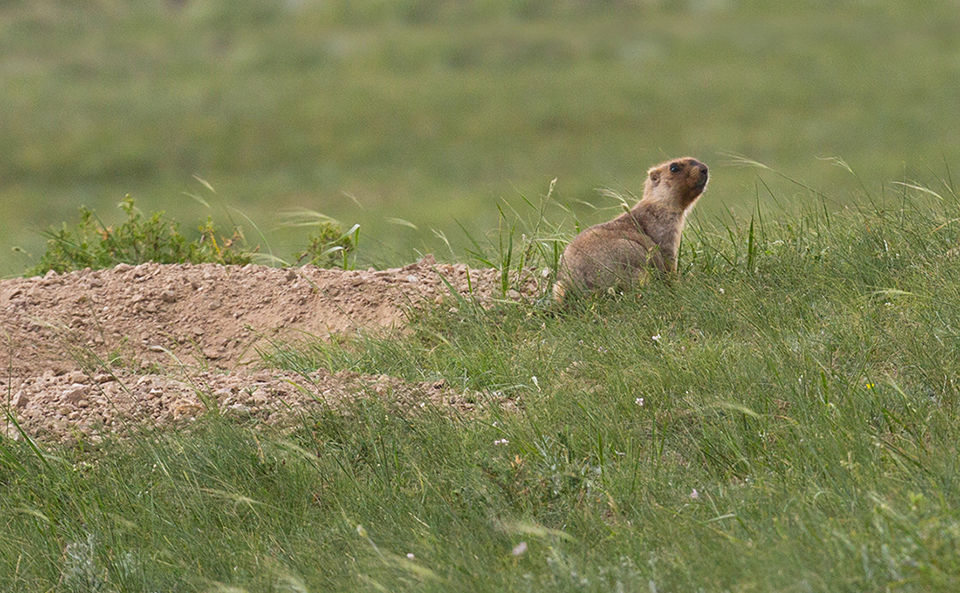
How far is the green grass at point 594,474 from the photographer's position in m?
2.79

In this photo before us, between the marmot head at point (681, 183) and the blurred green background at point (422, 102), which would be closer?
the marmot head at point (681, 183)

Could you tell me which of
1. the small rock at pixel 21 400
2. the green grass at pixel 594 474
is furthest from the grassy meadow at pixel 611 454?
the small rock at pixel 21 400

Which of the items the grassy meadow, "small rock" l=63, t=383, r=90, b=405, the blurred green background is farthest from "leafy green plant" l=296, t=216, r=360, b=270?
the blurred green background

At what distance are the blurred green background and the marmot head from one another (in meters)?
9.87

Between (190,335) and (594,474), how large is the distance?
8.49ft

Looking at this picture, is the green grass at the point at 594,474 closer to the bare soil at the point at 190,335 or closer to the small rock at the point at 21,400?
the bare soil at the point at 190,335

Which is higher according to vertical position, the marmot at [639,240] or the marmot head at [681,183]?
the marmot head at [681,183]

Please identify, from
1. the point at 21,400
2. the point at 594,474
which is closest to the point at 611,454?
the point at 594,474

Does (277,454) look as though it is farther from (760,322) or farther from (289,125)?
(289,125)

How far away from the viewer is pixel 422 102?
23.3 m

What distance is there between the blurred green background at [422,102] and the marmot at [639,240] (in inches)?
390

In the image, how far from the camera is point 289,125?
2258 centimetres

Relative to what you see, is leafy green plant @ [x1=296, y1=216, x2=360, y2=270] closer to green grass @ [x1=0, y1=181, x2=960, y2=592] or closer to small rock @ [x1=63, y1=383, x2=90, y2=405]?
green grass @ [x1=0, y1=181, x2=960, y2=592]

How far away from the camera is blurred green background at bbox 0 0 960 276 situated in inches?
762
